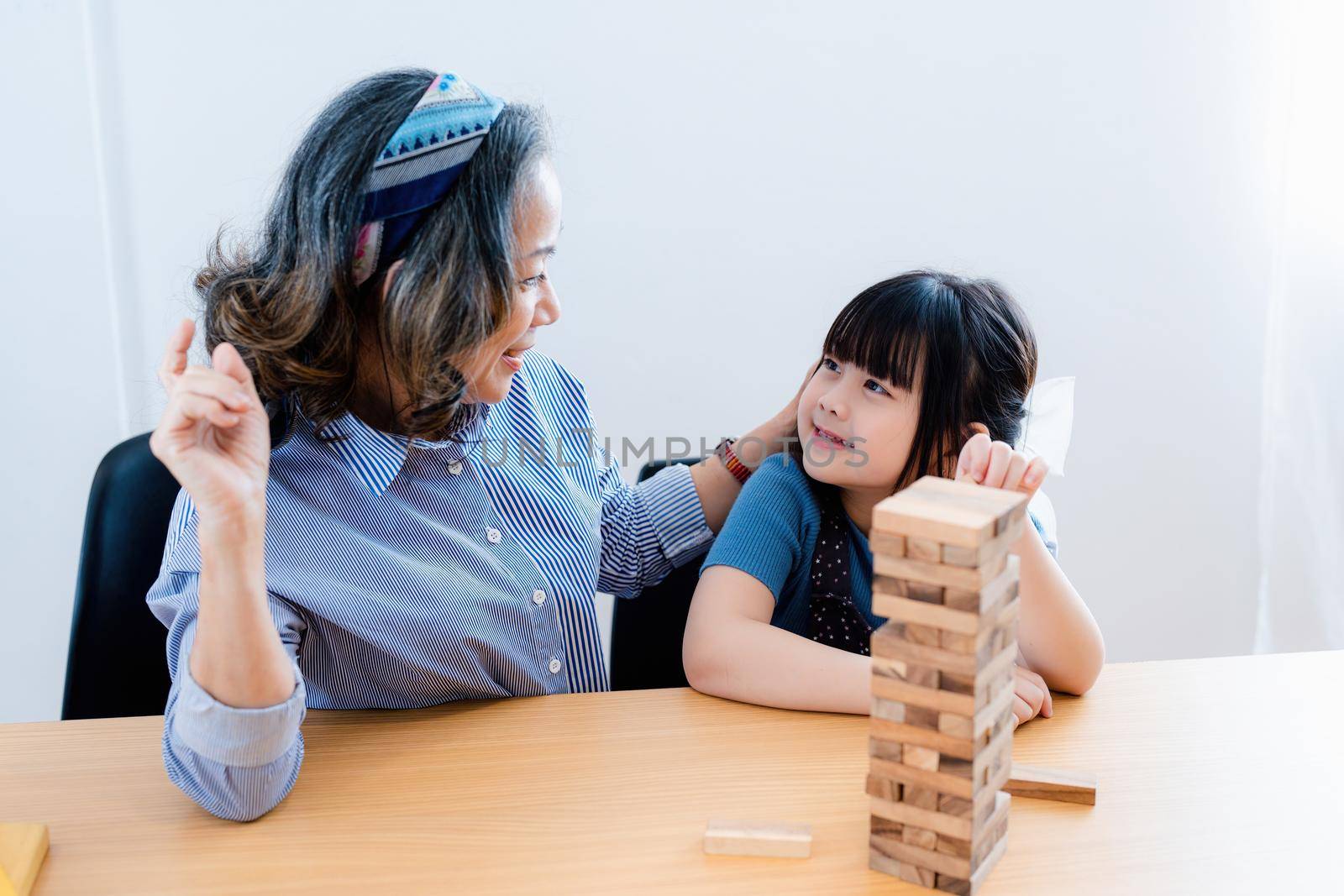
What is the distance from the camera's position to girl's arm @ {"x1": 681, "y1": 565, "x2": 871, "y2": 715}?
45.4 inches

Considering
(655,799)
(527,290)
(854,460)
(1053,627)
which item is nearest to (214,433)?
(527,290)

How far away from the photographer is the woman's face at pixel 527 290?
116cm

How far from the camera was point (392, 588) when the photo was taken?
117 centimetres

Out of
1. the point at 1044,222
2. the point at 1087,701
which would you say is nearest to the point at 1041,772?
the point at 1087,701

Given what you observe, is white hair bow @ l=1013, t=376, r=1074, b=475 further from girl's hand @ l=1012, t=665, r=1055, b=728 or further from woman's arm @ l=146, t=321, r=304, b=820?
woman's arm @ l=146, t=321, r=304, b=820

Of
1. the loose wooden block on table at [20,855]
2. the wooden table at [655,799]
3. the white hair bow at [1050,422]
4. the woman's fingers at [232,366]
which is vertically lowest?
the wooden table at [655,799]

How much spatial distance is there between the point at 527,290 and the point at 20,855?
0.67 m

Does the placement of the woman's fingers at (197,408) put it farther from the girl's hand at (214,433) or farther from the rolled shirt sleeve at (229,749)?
the rolled shirt sleeve at (229,749)

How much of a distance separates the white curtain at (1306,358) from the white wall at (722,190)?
0.05 meters

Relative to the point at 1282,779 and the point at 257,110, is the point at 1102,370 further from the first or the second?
the point at 257,110

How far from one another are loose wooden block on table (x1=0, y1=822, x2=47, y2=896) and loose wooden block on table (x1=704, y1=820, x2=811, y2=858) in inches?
21.2

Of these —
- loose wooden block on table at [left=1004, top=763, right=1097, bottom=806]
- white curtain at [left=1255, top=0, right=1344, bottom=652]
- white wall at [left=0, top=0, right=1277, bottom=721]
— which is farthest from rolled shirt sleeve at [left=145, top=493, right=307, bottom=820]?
white curtain at [left=1255, top=0, right=1344, bottom=652]

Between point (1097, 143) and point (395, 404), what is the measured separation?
1652 mm

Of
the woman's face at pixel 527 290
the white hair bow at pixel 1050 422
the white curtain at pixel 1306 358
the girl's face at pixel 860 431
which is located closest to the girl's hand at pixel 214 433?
the woman's face at pixel 527 290
